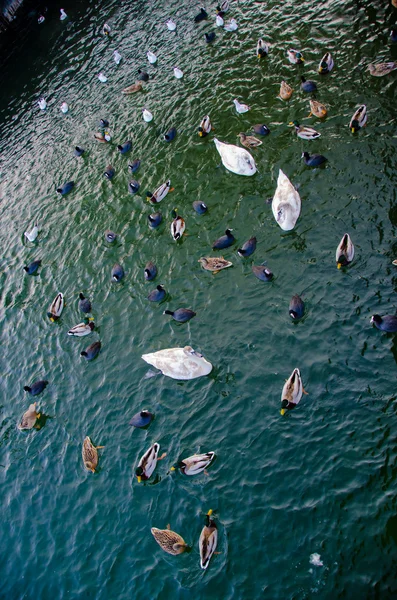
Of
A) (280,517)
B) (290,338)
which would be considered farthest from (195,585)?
(290,338)

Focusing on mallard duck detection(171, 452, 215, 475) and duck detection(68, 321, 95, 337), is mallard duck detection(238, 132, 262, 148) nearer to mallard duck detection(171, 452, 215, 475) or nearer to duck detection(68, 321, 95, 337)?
duck detection(68, 321, 95, 337)

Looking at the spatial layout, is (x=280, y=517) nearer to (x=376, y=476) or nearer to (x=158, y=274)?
(x=376, y=476)

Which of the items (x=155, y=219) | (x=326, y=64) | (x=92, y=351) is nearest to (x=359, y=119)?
(x=326, y=64)

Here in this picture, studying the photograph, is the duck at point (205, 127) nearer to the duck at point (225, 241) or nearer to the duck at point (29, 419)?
the duck at point (225, 241)

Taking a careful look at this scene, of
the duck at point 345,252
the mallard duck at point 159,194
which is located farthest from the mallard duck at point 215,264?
the mallard duck at point 159,194

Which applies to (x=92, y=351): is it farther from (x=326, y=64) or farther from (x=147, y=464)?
(x=326, y=64)

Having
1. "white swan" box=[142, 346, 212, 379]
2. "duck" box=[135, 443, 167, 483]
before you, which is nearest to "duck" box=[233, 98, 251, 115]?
"white swan" box=[142, 346, 212, 379]
